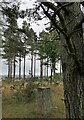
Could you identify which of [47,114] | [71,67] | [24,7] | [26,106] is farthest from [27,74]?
[71,67]

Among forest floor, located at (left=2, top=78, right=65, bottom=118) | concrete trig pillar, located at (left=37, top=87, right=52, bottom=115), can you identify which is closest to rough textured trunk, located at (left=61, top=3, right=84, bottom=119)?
forest floor, located at (left=2, top=78, right=65, bottom=118)

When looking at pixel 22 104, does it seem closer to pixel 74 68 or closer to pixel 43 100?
pixel 43 100

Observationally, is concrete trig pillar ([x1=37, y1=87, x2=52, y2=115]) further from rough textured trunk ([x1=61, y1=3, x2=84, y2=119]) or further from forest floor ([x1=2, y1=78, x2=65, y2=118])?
rough textured trunk ([x1=61, y1=3, x2=84, y2=119])

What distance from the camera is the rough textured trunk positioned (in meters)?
0.89

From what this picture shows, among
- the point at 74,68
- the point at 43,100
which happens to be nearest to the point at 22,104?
the point at 43,100

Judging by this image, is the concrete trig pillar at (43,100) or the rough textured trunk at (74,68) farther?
the concrete trig pillar at (43,100)

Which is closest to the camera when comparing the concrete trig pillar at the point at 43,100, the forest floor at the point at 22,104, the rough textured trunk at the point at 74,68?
the rough textured trunk at the point at 74,68

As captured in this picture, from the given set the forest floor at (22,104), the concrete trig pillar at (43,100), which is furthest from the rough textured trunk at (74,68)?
the concrete trig pillar at (43,100)

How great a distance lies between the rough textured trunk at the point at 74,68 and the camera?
894mm

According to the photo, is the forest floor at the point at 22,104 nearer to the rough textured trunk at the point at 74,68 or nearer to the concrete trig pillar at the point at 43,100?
the concrete trig pillar at the point at 43,100

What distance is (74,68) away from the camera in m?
0.91

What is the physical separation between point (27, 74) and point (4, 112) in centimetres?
71

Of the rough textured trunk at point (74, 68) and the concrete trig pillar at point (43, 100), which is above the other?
the rough textured trunk at point (74, 68)

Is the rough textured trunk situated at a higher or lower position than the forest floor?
higher
